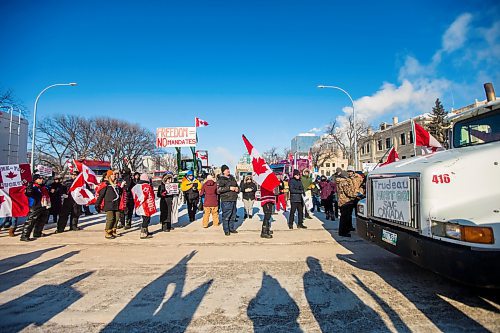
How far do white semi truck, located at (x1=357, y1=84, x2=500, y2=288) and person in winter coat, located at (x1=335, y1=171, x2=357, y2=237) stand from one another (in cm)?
285

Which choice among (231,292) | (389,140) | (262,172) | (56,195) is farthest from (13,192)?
(389,140)

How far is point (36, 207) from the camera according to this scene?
7473 millimetres

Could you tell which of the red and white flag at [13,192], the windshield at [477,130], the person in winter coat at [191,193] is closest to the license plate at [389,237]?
the windshield at [477,130]

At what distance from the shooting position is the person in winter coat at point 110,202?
293 inches

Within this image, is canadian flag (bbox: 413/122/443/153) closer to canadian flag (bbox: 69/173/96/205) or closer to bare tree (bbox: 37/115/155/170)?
canadian flag (bbox: 69/173/96/205)

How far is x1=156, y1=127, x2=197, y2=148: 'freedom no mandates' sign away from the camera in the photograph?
19.4 meters

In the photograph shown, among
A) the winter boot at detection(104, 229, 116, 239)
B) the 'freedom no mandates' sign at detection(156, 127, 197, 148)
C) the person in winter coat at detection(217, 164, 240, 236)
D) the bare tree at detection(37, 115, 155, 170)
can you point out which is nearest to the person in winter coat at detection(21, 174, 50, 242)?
the winter boot at detection(104, 229, 116, 239)

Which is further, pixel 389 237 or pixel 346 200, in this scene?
pixel 346 200

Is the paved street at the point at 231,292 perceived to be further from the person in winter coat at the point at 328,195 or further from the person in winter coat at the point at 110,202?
the person in winter coat at the point at 328,195

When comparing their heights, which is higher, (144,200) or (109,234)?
(144,200)

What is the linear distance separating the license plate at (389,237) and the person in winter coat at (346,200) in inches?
121

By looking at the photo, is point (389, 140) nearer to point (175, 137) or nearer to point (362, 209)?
point (175, 137)

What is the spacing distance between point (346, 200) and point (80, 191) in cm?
794

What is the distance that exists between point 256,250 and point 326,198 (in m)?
5.57
